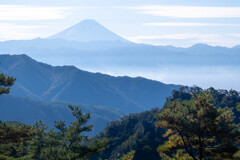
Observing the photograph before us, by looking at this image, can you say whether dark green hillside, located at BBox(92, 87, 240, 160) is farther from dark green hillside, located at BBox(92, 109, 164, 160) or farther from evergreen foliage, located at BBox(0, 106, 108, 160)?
evergreen foliage, located at BBox(0, 106, 108, 160)

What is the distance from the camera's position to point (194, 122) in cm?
1664

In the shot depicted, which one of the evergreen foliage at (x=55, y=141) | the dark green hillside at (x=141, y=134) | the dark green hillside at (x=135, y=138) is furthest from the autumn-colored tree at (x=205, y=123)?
the dark green hillside at (x=141, y=134)

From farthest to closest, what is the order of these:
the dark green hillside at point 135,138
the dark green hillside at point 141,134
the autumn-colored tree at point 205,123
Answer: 1. the dark green hillside at point 141,134
2. the dark green hillside at point 135,138
3. the autumn-colored tree at point 205,123

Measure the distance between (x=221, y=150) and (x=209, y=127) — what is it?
5.35 ft

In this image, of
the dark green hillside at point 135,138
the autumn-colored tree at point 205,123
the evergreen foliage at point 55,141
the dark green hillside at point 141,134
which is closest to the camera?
the autumn-colored tree at point 205,123

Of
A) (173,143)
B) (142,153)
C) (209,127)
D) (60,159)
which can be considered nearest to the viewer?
(209,127)

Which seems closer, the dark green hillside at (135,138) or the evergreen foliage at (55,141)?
the evergreen foliage at (55,141)

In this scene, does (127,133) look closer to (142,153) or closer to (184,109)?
(142,153)

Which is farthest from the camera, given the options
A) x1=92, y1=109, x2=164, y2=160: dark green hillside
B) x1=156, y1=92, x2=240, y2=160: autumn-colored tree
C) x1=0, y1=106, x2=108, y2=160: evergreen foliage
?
x1=92, y1=109, x2=164, y2=160: dark green hillside

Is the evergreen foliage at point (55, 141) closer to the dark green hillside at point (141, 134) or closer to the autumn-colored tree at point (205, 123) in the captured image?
the autumn-colored tree at point (205, 123)

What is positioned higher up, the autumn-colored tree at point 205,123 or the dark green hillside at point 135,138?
the autumn-colored tree at point 205,123

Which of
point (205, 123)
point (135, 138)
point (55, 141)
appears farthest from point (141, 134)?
point (205, 123)

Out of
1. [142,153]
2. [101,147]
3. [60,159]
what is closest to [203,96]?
[101,147]

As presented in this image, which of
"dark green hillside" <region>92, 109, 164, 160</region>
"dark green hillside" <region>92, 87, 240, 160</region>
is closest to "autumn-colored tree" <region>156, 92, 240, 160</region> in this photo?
"dark green hillside" <region>92, 109, 164, 160</region>
